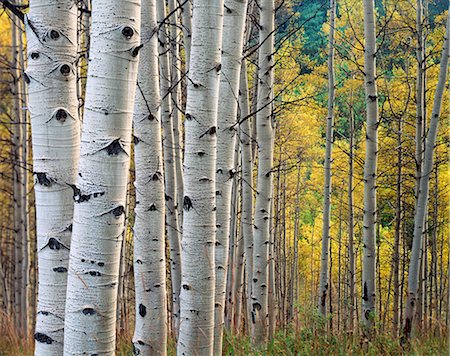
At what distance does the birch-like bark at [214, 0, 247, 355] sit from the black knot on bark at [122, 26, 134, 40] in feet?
5.33

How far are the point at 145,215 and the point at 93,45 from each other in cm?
168

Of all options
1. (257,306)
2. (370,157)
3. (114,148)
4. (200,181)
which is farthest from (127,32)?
(370,157)

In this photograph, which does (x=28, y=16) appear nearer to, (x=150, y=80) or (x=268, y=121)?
(x=150, y=80)

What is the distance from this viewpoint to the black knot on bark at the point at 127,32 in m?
1.88

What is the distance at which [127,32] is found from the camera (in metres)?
1.89

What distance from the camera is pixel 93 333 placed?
1862 mm

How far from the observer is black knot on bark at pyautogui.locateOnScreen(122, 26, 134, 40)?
1883mm

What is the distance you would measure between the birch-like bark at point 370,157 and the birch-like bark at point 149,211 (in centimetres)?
329

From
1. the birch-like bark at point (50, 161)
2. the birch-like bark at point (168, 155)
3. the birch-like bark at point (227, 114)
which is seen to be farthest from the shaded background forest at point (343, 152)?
the birch-like bark at point (50, 161)

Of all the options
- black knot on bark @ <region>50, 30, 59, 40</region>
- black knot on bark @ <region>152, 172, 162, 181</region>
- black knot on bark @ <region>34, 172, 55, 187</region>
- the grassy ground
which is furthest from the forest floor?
black knot on bark @ <region>50, 30, 59, 40</region>

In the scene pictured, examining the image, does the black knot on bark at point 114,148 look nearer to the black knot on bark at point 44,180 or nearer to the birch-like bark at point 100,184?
the birch-like bark at point 100,184

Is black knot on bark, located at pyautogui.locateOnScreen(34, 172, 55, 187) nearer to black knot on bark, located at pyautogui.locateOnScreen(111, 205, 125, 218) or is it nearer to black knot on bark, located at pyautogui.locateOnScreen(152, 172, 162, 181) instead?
black knot on bark, located at pyautogui.locateOnScreen(111, 205, 125, 218)

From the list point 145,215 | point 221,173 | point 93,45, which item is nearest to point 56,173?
point 93,45

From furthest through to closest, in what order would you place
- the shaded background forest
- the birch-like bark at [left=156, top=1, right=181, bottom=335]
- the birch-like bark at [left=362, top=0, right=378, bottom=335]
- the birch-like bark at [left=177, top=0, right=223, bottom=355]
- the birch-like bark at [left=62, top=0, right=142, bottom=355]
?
the shaded background forest < the birch-like bark at [left=362, top=0, right=378, bottom=335] < the birch-like bark at [left=156, top=1, right=181, bottom=335] < the birch-like bark at [left=177, top=0, right=223, bottom=355] < the birch-like bark at [left=62, top=0, right=142, bottom=355]
